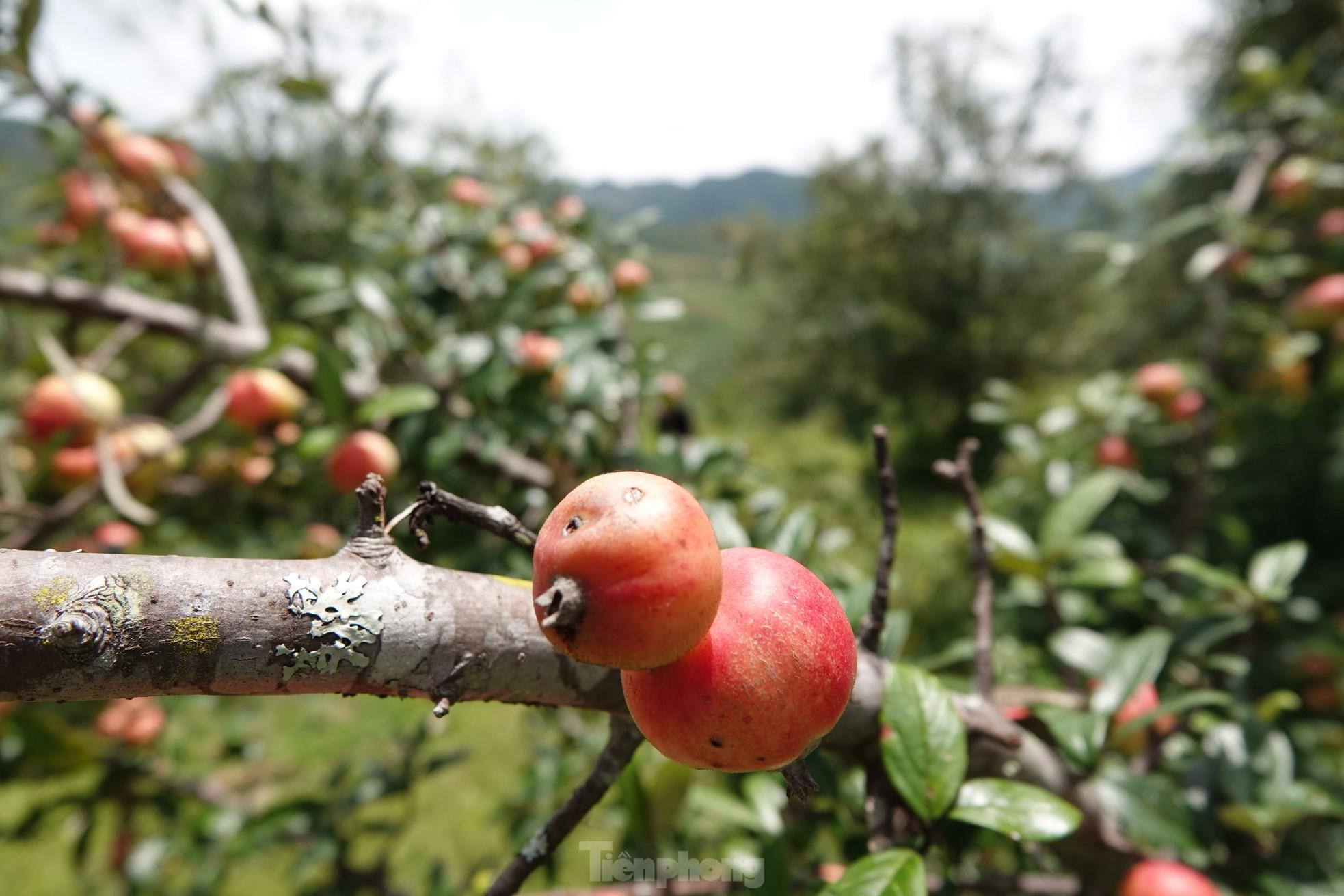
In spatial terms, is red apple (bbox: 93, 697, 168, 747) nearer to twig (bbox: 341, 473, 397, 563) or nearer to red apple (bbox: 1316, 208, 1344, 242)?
twig (bbox: 341, 473, 397, 563)

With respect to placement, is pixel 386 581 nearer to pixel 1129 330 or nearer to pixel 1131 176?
pixel 1129 330

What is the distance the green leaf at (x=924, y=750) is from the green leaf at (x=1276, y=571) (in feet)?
2.30

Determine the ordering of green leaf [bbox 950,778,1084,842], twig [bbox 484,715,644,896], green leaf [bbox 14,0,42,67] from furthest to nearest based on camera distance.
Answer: green leaf [bbox 14,0,42,67] → green leaf [bbox 950,778,1084,842] → twig [bbox 484,715,644,896]

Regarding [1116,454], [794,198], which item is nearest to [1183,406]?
[1116,454]

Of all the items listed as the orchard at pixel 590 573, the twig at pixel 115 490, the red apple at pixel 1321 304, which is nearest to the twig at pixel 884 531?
the orchard at pixel 590 573

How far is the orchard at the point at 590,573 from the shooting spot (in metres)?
0.40

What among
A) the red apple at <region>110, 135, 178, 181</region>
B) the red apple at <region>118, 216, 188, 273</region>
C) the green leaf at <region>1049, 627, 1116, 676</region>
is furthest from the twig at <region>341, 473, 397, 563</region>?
the red apple at <region>110, 135, 178, 181</region>

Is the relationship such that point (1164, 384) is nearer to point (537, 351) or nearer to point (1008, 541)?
point (1008, 541)

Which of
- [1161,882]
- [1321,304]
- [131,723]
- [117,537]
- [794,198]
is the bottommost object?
[131,723]

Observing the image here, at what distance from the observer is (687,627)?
1.25 ft

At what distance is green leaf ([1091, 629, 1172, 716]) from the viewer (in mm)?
854

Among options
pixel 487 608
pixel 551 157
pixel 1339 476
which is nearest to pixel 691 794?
pixel 487 608

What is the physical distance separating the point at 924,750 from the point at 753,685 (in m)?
0.25

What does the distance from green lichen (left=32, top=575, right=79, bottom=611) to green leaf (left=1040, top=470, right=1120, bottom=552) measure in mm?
1066
